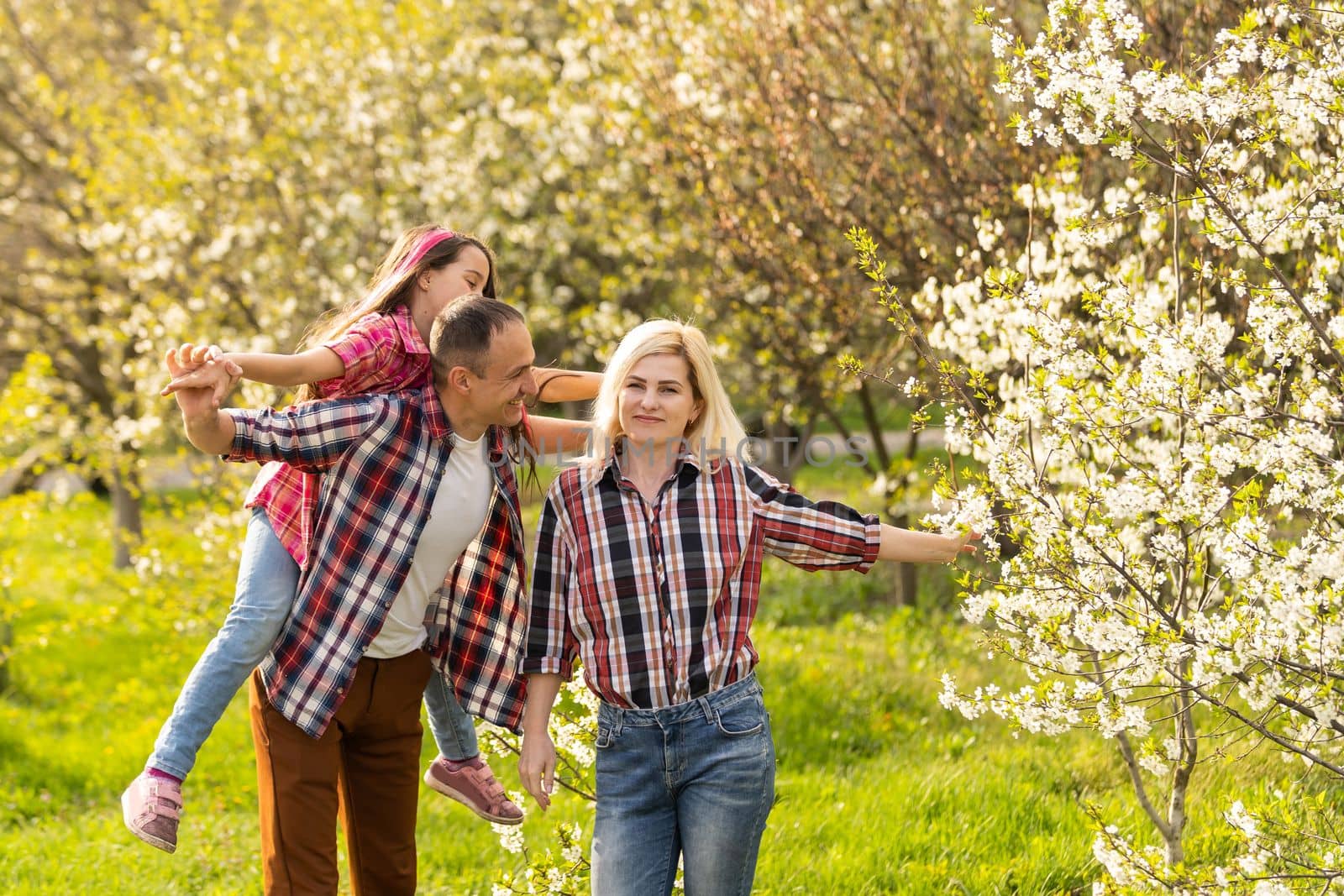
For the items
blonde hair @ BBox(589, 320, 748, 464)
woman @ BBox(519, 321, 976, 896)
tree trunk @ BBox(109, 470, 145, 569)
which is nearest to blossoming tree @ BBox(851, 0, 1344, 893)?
woman @ BBox(519, 321, 976, 896)

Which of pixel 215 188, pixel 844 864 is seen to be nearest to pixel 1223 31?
pixel 844 864

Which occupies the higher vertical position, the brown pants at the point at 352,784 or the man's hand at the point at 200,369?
the man's hand at the point at 200,369

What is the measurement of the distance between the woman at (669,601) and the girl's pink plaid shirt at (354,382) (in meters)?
0.51

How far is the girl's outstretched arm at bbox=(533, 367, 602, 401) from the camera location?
3.38 metres

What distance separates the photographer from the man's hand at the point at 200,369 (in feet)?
8.65

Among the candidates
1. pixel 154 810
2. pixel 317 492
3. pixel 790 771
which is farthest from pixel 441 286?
pixel 790 771

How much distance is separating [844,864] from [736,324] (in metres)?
4.48

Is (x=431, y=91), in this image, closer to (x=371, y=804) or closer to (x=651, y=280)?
(x=651, y=280)

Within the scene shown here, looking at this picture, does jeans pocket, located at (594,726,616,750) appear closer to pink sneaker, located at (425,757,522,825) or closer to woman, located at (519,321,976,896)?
woman, located at (519,321,976,896)

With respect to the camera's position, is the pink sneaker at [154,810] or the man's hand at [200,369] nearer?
the man's hand at [200,369]

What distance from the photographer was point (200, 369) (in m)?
2.66

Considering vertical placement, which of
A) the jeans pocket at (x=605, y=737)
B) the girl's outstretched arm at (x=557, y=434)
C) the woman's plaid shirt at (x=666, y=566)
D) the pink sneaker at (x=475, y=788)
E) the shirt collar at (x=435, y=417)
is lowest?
the pink sneaker at (x=475, y=788)

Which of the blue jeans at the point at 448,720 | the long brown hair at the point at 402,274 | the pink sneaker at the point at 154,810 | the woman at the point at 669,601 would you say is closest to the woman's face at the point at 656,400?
the woman at the point at 669,601

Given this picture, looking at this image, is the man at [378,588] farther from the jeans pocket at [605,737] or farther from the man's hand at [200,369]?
the jeans pocket at [605,737]
